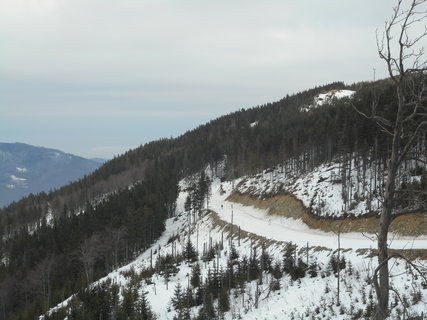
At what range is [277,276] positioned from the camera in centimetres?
3462

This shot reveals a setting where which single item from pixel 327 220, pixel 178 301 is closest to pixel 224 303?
pixel 178 301

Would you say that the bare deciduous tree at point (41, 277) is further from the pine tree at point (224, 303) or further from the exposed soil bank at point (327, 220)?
the pine tree at point (224, 303)

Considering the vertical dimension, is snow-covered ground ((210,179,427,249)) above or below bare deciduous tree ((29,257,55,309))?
above

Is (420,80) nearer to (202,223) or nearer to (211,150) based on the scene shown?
(202,223)

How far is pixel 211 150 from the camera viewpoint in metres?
170

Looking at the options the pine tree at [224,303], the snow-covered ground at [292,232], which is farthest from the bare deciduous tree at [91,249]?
the pine tree at [224,303]

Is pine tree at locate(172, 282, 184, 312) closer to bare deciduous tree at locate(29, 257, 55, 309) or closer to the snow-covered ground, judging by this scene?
the snow-covered ground

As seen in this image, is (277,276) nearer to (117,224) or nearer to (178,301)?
(178,301)

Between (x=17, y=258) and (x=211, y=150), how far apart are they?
96.0 metres

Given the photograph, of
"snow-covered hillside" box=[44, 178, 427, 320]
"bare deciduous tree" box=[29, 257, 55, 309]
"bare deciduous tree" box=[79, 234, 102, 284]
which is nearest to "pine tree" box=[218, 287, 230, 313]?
"snow-covered hillside" box=[44, 178, 427, 320]

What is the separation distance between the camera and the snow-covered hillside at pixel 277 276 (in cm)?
2055

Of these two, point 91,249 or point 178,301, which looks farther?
point 91,249

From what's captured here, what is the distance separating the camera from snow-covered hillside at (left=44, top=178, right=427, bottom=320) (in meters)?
20.5

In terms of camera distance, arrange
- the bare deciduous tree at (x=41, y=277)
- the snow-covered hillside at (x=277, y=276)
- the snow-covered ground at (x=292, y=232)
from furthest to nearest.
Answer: the bare deciduous tree at (x=41, y=277) < the snow-covered ground at (x=292, y=232) < the snow-covered hillside at (x=277, y=276)
